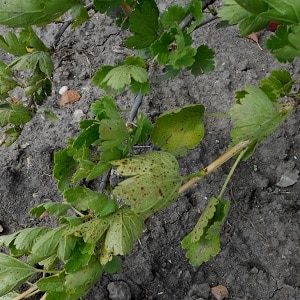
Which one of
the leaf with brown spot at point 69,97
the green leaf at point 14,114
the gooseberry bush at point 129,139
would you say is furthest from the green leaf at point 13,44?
the leaf with brown spot at point 69,97

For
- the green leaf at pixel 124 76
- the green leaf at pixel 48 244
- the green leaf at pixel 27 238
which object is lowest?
the green leaf at pixel 27 238

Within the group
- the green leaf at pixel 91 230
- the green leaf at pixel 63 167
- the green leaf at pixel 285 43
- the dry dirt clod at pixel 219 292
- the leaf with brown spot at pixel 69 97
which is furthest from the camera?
the leaf with brown spot at pixel 69 97

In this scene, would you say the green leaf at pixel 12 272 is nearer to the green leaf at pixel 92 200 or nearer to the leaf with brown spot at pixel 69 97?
the green leaf at pixel 92 200

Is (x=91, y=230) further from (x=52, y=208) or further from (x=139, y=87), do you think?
(x=139, y=87)

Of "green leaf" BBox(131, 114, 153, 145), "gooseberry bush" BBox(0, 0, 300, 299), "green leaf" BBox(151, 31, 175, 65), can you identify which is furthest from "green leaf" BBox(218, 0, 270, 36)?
"green leaf" BBox(131, 114, 153, 145)

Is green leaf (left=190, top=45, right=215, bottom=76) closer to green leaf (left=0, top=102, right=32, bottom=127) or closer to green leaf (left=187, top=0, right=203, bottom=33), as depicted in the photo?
green leaf (left=187, top=0, right=203, bottom=33)

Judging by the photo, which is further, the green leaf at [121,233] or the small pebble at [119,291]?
the small pebble at [119,291]

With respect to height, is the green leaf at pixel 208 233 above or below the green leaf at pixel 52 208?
below
